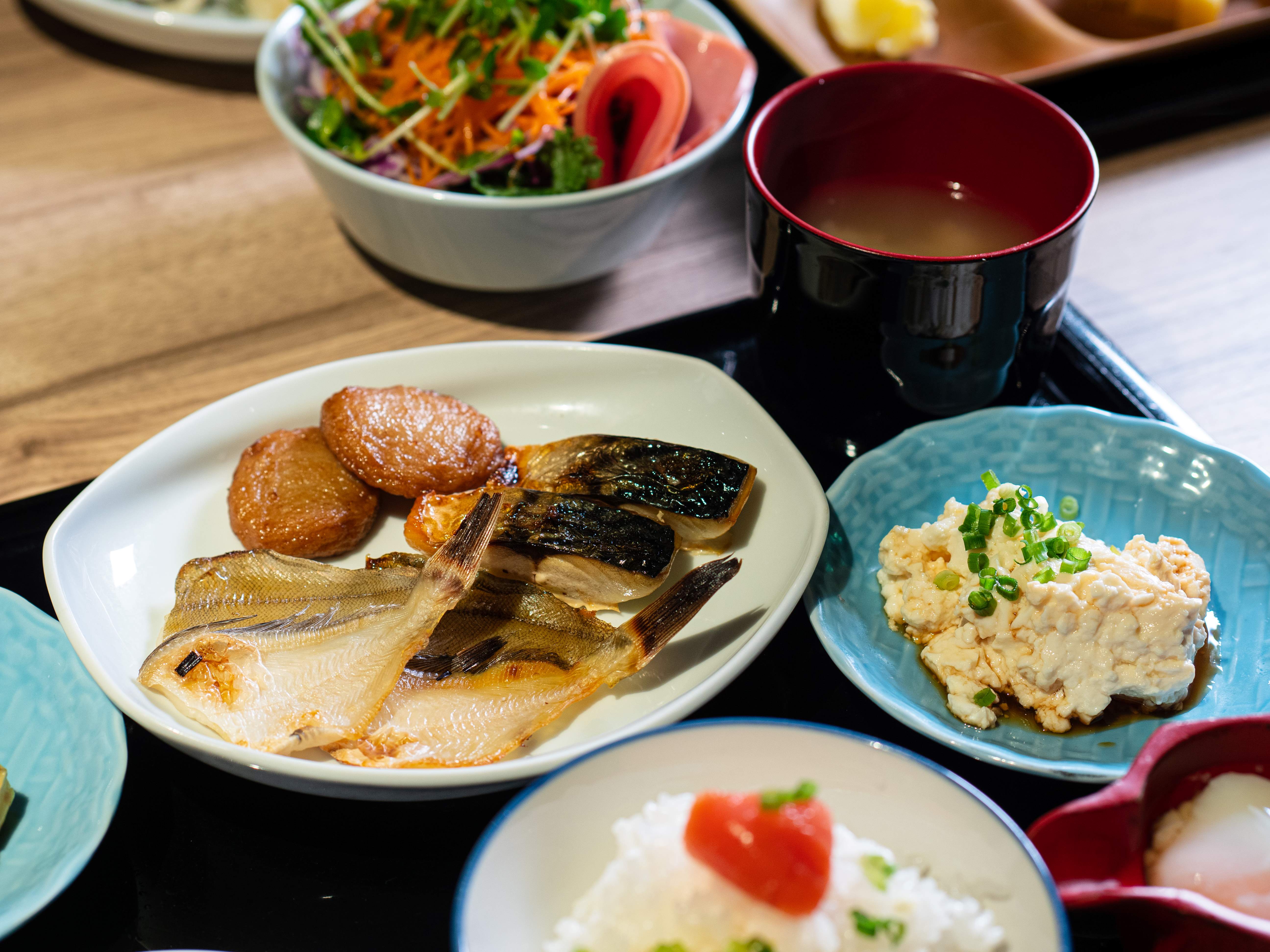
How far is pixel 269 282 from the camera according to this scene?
6.66 feet

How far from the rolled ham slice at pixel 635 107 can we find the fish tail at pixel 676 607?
93cm

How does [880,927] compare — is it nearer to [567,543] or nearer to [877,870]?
[877,870]

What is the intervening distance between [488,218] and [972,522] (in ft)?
3.21

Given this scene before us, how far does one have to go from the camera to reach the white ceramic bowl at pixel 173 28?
236cm

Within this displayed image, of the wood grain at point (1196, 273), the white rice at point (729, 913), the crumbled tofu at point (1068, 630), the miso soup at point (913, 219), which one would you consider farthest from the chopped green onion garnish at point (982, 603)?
the wood grain at point (1196, 273)

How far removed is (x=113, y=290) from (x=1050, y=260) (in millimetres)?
1761

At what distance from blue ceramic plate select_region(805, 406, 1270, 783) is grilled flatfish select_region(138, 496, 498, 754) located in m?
0.46

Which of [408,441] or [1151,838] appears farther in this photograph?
[408,441]

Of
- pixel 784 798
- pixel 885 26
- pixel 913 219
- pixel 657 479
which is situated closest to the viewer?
pixel 784 798

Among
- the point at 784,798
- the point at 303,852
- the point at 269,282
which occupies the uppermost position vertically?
the point at 784,798

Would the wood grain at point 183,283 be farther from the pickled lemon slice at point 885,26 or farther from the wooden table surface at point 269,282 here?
the pickled lemon slice at point 885,26

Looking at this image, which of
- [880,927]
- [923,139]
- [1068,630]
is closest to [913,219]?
[923,139]

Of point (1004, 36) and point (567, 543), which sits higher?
point (1004, 36)

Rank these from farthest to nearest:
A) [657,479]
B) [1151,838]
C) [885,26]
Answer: [885,26], [657,479], [1151,838]
